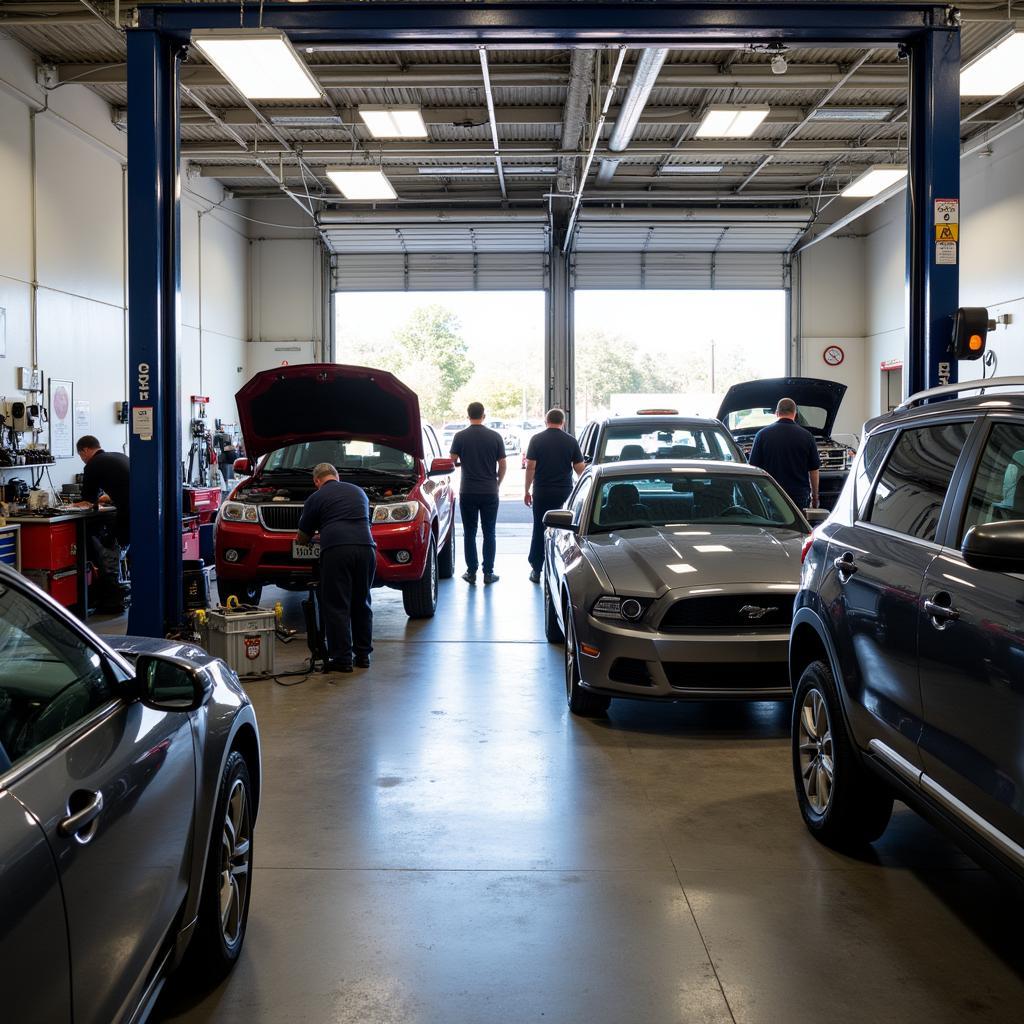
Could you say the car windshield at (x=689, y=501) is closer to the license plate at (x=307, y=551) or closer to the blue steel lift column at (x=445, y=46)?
the blue steel lift column at (x=445, y=46)

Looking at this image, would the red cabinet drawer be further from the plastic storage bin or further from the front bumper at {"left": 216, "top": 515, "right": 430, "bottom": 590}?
the plastic storage bin

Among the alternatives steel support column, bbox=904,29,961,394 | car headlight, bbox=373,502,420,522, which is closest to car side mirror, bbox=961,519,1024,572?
steel support column, bbox=904,29,961,394

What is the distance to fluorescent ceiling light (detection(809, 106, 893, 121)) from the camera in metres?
14.7

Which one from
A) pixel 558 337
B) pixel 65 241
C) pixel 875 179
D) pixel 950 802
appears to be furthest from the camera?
pixel 558 337

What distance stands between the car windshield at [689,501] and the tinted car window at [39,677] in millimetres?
4632

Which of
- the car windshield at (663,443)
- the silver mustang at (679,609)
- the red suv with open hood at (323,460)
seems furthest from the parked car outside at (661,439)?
the silver mustang at (679,609)

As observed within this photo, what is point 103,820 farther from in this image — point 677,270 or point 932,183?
point 677,270

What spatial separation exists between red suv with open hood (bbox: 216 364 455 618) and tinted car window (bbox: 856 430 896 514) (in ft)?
17.1

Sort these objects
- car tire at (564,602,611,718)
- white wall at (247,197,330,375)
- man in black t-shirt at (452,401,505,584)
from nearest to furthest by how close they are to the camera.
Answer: car tire at (564,602,611,718) → man in black t-shirt at (452,401,505,584) → white wall at (247,197,330,375)

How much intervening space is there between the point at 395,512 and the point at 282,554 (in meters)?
0.98

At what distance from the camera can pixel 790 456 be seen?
420 inches

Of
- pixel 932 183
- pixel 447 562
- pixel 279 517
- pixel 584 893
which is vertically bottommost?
pixel 584 893

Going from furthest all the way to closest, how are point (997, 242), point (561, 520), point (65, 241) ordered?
point (997, 242) → point (65, 241) → point (561, 520)

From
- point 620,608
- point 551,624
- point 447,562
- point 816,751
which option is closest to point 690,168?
point 447,562
